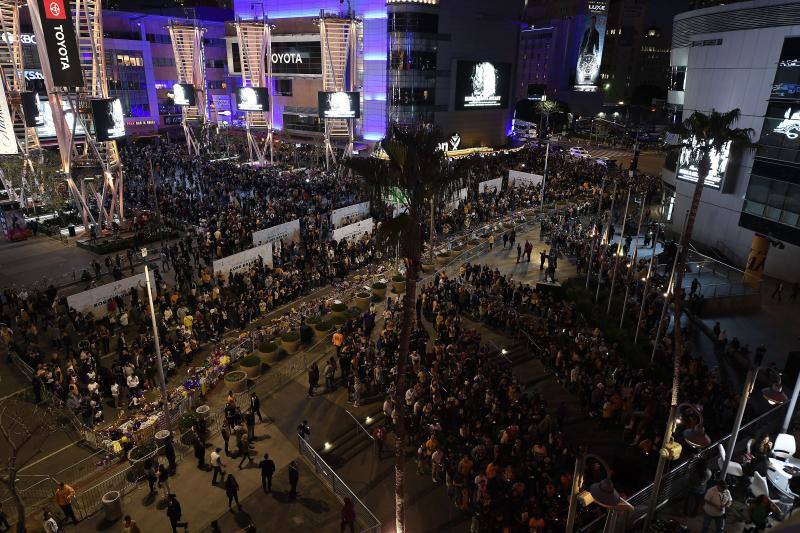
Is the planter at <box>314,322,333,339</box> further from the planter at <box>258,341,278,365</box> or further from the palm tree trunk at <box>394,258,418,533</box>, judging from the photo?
the palm tree trunk at <box>394,258,418,533</box>

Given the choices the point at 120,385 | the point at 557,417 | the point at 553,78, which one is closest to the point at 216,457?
the point at 120,385

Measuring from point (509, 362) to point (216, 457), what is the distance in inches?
422

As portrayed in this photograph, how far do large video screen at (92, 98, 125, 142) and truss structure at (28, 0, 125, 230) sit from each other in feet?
4.62

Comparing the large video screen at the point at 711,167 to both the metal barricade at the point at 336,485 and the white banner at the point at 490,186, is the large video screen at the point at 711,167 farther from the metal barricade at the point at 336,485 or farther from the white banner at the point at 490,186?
the metal barricade at the point at 336,485

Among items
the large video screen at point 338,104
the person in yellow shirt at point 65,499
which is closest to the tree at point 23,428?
the person in yellow shirt at point 65,499

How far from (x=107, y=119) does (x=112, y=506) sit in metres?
25.8

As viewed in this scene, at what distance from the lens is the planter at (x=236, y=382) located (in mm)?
16520

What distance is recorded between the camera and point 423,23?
5153 centimetres

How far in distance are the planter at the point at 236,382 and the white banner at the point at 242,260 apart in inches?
A: 331

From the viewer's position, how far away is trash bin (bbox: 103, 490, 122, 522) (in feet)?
38.2

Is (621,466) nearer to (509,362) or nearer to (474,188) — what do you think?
(509,362)

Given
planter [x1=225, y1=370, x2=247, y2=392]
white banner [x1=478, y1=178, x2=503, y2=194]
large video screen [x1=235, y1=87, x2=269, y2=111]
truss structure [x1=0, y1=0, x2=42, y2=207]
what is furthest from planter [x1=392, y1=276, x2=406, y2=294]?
large video screen [x1=235, y1=87, x2=269, y2=111]

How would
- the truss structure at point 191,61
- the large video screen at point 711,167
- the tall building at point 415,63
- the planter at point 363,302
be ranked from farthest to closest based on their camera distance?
1. the truss structure at point 191,61
2. the tall building at point 415,63
3. the large video screen at point 711,167
4. the planter at point 363,302

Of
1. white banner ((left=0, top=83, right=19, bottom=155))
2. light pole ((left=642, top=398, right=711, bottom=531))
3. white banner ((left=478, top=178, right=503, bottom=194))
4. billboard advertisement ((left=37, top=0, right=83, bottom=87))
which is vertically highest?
billboard advertisement ((left=37, top=0, right=83, bottom=87))
